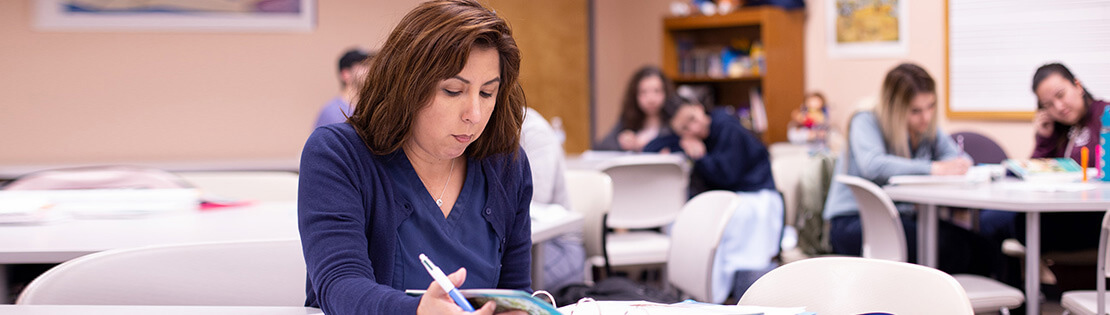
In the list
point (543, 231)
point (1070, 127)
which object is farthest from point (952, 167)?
point (543, 231)

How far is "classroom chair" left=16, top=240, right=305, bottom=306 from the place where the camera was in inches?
63.1

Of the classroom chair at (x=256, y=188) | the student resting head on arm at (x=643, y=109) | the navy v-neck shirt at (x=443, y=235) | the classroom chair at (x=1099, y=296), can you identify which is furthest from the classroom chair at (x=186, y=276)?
the student resting head on arm at (x=643, y=109)

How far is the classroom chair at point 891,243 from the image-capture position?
2.87 meters

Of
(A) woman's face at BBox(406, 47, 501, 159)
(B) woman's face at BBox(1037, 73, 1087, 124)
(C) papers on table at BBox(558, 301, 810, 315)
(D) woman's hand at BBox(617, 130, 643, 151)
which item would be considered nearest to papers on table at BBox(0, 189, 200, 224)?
(A) woman's face at BBox(406, 47, 501, 159)

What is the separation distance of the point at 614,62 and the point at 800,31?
163cm

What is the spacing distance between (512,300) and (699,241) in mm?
1855

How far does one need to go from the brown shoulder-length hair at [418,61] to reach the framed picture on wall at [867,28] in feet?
16.0

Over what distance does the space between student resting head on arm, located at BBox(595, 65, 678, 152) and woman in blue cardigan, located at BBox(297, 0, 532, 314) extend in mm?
3905

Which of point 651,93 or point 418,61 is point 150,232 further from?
point 651,93

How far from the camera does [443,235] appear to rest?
1477mm

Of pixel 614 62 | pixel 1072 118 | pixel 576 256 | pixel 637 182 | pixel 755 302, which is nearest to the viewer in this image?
pixel 755 302

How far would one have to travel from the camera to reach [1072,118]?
373cm

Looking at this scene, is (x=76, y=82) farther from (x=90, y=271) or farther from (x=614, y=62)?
(x=90, y=271)

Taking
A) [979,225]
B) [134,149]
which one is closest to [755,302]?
[979,225]
